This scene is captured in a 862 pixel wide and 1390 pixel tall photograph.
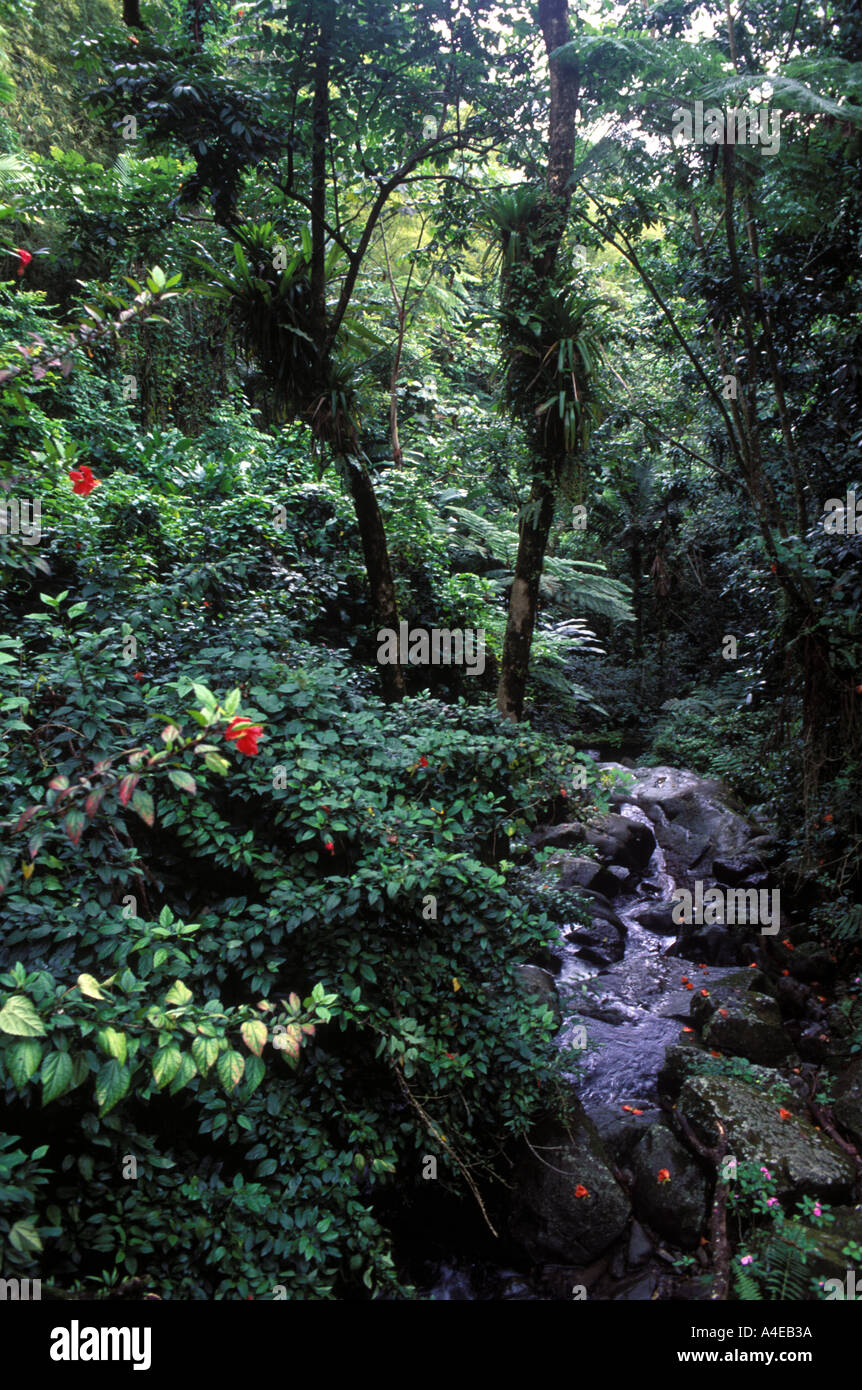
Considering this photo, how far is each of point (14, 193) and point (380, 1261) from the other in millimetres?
9329

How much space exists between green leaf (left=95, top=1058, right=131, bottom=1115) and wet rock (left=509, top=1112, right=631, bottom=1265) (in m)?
2.54

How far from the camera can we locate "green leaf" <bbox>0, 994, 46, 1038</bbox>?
4.88ft

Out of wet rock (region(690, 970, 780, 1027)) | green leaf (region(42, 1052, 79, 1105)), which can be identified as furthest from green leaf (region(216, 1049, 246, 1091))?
wet rock (region(690, 970, 780, 1027))

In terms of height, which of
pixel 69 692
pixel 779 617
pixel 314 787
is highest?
pixel 779 617

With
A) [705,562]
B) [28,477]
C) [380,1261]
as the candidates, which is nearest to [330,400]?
[28,477]

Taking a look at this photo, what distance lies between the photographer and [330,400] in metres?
4.78

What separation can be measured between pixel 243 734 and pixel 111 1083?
0.95 meters

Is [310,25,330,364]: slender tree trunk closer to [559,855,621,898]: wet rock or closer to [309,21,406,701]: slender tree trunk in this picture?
[309,21,406,701]: slender tree trunk

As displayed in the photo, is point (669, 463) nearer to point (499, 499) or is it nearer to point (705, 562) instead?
point (705, 562)

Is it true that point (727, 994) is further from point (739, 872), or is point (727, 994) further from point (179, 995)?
point (179, 995)

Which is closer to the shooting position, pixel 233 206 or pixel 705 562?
pixel 233 206

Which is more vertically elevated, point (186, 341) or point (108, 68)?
point (186, 341)

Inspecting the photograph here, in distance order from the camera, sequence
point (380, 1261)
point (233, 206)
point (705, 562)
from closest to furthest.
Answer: point (380, 1261) → point (233, 206) → point (705, 562)

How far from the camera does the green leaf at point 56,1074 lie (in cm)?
164
